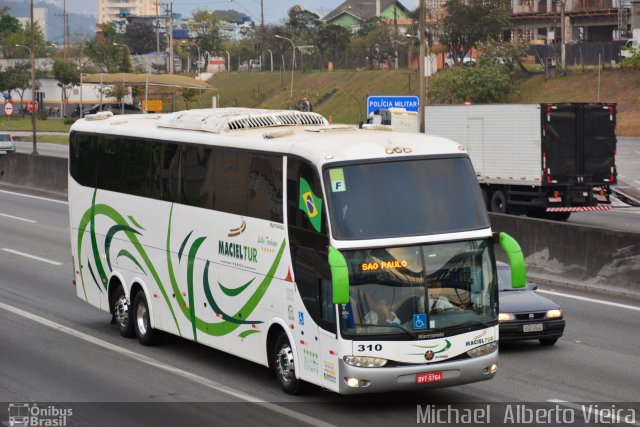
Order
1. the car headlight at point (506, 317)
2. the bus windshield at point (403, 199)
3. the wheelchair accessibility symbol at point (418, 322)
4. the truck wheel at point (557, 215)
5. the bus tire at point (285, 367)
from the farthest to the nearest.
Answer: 1. the truck wheel at point (557, 215)
2. the car headlight at point (506, 317)
3. the bus tire at point (285, 367)
4. the bus windshield at point (403, 199)
5. the wheelchair accessibility symbol at point (418, 322)

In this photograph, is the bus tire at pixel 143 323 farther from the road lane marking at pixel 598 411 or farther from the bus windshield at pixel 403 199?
the road lane marking at pixel 598 411

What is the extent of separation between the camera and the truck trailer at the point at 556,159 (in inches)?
1390

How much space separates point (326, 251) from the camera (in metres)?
12.9

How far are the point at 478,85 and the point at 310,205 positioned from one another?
66.3 meters

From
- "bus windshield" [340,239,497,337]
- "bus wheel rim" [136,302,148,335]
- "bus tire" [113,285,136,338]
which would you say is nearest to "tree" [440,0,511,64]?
"bus tire" [113,285,136,338]

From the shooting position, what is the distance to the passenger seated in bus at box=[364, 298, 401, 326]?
1278cm

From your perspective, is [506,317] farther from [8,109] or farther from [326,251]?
[8,109]

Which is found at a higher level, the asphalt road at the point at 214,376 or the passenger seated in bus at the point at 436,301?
the passenger seated in bus at the point at 436,301

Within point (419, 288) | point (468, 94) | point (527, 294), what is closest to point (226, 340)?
point (419, 288)

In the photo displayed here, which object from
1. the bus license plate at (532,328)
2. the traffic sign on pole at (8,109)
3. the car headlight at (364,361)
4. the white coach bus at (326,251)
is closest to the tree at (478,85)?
the traffic sign on pole at (8,109)

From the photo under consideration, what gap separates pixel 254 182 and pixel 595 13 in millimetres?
80508

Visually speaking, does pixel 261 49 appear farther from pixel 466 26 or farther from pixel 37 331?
pixel 37 331

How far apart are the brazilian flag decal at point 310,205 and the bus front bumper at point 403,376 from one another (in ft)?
5.29

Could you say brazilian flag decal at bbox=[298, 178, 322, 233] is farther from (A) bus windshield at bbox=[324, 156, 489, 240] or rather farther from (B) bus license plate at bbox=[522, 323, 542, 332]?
(B) bus license plate at bbox=[522, 323, 542, 332]
